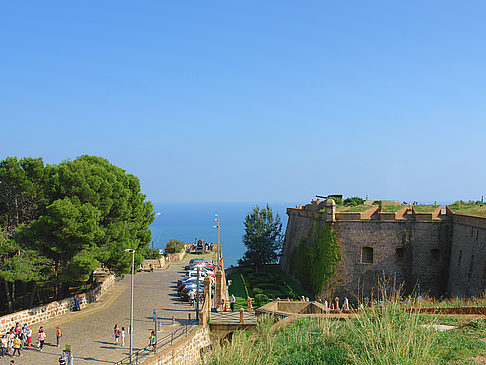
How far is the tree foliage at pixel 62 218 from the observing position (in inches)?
1037

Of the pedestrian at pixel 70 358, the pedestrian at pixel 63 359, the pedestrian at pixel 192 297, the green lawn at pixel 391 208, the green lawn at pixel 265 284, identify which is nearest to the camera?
the pedestrian at pixel 70 358

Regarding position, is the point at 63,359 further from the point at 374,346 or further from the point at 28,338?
the point at 374,346

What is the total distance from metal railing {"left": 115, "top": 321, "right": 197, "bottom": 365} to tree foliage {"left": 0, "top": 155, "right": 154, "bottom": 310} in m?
7.75

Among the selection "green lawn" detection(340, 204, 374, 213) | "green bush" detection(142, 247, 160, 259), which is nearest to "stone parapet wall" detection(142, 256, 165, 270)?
"green bush" detection(142, 247, 160, 259)

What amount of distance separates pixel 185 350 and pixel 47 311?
10.6 m

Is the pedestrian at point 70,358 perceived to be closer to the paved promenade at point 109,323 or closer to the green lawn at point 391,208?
the paved promenade at point 109,323

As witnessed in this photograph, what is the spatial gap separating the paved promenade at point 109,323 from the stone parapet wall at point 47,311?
0.55 metres

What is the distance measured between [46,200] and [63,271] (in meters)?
5.20

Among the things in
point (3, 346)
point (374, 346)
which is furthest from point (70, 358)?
point (374, 346)

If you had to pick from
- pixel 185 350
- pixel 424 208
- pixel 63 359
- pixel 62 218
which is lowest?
pixel 185 350

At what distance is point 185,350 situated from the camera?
72.1ft

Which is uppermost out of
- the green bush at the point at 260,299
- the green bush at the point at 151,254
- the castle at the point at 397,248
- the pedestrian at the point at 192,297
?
the castle at the point at 397,248

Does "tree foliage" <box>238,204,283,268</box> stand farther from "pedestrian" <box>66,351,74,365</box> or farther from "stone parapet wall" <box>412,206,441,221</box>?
"pedestrian" <box>66,351,74,365</box>

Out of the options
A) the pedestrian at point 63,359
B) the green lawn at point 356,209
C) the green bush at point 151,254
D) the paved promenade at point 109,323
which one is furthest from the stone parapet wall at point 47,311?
the green lawn at point 356,209
